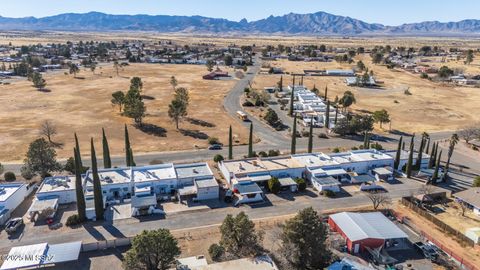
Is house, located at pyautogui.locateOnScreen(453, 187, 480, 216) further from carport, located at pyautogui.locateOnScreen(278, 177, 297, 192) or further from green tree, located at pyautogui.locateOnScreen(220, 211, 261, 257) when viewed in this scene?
green tree, located at pyautogui.locateOnScreen(220, 211, 261, 257)

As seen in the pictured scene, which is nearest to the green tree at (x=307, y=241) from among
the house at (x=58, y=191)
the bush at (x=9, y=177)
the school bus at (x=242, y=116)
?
the house at (x=58, y=191)

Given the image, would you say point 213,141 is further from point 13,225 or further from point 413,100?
point 413,100

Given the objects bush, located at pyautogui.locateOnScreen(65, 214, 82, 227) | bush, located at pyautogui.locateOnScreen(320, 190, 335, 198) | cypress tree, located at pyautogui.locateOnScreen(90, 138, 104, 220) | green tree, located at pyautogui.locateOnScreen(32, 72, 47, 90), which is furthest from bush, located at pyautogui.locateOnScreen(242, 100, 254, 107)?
green tree, located at pyautogui.locateOnScreen(32, 72, 47, 90)

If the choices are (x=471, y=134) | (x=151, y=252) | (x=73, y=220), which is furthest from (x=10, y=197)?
(x=471, y=134)

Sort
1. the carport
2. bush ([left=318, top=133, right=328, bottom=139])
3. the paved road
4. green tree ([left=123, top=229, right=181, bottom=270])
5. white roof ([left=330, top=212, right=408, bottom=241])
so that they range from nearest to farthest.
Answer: green tree ([left=123, top=229, right=181, bottom=270]) → white roof ([left=330, top=212, right=408, bottom=241]) → the paved road → the carport → bush ([left=318, top=133, right=328, bottom=139])

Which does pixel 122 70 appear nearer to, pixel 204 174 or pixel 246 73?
pixel 246 73

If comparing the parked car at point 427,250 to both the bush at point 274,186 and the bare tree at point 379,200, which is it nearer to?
the bare tree at point 379,200
